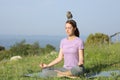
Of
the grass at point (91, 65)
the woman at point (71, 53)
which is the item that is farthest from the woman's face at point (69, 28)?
the grass at point (91, 65)

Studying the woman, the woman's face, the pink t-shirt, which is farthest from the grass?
the woman's face

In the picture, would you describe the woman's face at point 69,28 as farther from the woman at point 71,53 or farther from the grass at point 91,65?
the grass at point 91,65

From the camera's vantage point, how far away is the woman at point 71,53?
929 centimetres

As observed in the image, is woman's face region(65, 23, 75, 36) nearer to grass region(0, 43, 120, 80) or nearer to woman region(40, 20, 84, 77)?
woman region(40, 20, 84, 77)

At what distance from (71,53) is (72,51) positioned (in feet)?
0.18

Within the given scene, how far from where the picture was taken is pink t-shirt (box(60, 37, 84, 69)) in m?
9.49

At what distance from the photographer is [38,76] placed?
9.57 meters

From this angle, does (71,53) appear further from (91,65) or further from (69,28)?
(91,65)

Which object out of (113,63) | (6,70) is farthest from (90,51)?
(6,70)

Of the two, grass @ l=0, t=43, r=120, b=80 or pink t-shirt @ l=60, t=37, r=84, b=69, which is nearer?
pink t-shirt @ l=60, t=37, r=84, b=69

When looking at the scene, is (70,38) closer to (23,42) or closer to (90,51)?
(90,51)

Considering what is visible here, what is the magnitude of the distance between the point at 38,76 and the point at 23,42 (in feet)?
110

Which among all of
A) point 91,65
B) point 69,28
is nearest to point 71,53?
point 69,28

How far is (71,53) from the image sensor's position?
958 cm
